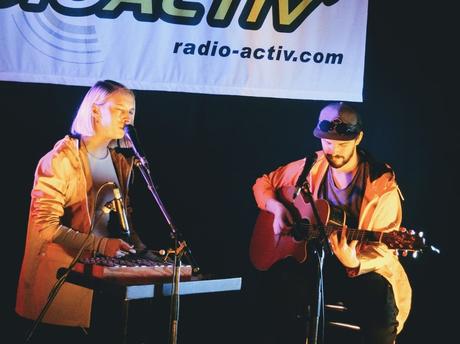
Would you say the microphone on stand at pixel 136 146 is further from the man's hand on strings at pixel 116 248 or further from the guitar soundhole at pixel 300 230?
the guitar soundhole at pixel 300 230

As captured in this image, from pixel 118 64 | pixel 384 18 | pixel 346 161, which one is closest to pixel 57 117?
pixel 118 64

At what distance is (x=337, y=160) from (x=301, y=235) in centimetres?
59

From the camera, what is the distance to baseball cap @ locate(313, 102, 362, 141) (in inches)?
197

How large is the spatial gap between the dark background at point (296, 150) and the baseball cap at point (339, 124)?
37.9 inches

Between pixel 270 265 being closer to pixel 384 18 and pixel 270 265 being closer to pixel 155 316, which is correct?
pixel 155 316

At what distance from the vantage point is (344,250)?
4.68 metres

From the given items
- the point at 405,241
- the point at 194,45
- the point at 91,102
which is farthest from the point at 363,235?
the point at 91,102

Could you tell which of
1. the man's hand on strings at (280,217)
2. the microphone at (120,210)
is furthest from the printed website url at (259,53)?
the microphone at (120,210)

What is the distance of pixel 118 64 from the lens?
5.20 metres

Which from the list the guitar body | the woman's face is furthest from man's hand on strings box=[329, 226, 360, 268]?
the woman's face

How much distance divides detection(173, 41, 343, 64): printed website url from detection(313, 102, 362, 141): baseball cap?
63cm

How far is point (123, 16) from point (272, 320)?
2.48m

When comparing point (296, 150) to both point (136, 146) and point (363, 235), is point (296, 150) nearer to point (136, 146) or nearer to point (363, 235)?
point (363, 235)

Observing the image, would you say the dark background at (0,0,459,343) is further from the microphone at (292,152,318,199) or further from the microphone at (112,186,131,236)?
the microphone at (112,186,131,236)
